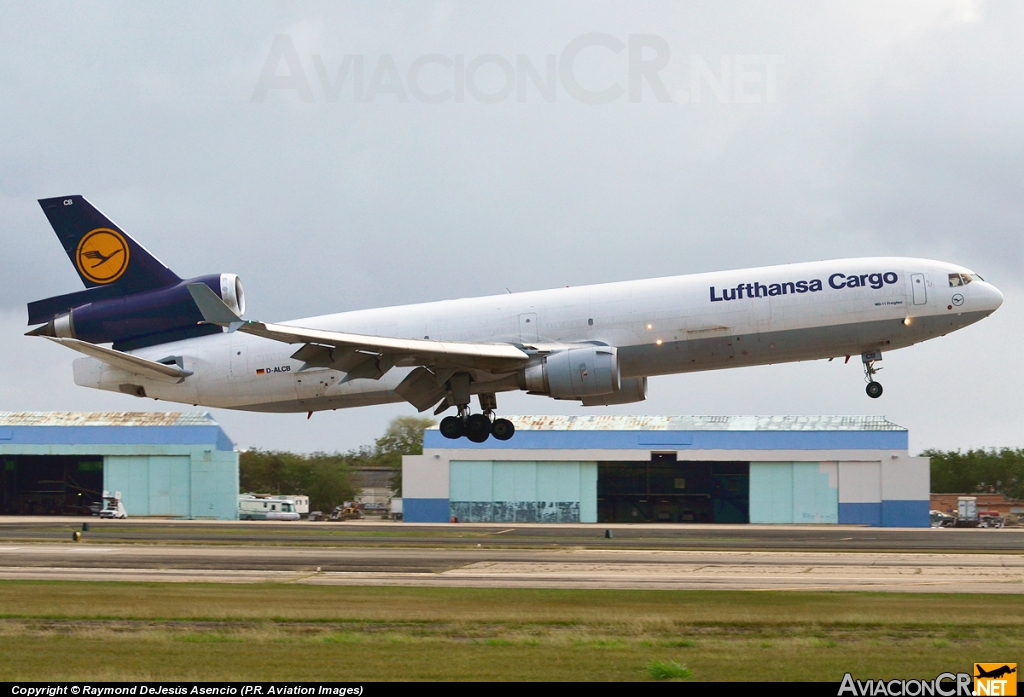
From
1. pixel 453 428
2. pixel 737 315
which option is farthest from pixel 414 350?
pixel 737 315

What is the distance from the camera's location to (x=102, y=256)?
46.7 m

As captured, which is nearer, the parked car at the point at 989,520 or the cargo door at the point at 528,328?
the cargo door at the point at 528,328

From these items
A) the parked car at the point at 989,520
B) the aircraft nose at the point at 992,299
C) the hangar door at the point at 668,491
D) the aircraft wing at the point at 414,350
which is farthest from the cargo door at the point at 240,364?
the parked car at the point at 989,520

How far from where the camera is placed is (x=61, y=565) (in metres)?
44.4

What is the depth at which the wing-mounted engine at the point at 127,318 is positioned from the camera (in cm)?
4531

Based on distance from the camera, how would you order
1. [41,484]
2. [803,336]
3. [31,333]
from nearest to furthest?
[803,336] < [31,333] < [41,484]

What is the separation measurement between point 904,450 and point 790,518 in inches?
413

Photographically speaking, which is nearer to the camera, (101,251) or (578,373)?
(578,373)

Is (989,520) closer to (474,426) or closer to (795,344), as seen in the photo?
(795,344)

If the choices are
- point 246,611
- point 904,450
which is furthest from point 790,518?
point 246,611

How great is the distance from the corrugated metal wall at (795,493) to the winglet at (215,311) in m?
59.4

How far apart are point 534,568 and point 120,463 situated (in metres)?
60.7

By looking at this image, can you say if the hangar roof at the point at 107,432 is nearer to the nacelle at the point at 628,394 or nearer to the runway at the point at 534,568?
the runway at the point at 534,568

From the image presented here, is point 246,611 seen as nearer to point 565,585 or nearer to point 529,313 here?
point 565,585
